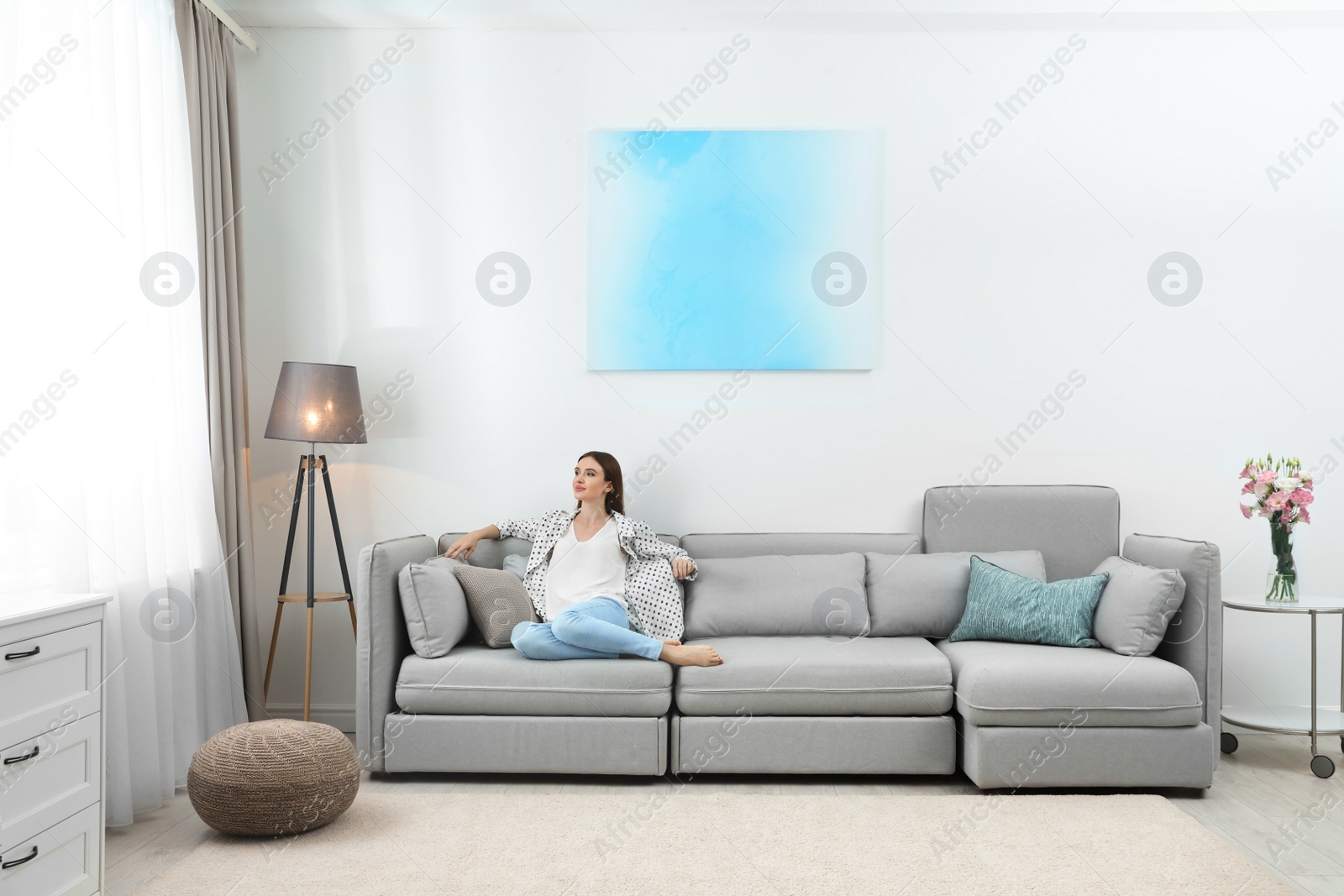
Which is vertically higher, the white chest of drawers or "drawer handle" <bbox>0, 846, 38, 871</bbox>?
the white chest of drawers

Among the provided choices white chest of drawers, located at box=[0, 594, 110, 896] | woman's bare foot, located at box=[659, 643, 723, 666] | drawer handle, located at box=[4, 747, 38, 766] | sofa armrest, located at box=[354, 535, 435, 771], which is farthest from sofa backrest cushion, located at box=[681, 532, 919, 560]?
drawer handle, located at box=[4, 747, 38, 766]

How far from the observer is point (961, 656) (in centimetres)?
317

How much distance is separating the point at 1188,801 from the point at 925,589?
42.1 inches

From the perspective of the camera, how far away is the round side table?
3.28 m

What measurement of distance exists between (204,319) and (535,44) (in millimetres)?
1757

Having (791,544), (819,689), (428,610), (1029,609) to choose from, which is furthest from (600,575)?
(1029,609)

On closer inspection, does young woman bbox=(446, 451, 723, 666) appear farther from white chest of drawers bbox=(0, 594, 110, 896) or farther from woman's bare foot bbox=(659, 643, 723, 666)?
white chest of drawers bbox=(0, 594, 110, 896)

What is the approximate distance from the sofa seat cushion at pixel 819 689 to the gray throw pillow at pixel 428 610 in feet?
2.68

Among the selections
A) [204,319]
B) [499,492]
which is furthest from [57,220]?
[499,492]

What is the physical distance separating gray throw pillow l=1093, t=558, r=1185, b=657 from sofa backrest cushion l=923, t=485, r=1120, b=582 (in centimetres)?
43

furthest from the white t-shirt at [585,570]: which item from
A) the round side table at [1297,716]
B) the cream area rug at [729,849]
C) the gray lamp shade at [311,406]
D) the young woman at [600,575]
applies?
the round side table at [1297,716]

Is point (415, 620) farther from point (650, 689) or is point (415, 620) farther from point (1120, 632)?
point (1120, 632)

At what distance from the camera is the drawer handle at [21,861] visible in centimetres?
199

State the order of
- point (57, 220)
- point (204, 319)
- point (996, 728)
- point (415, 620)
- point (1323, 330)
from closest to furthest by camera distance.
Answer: point (57, 220), point (996, 728), point (415, 620), point (204, 319), point (1323, 330)
